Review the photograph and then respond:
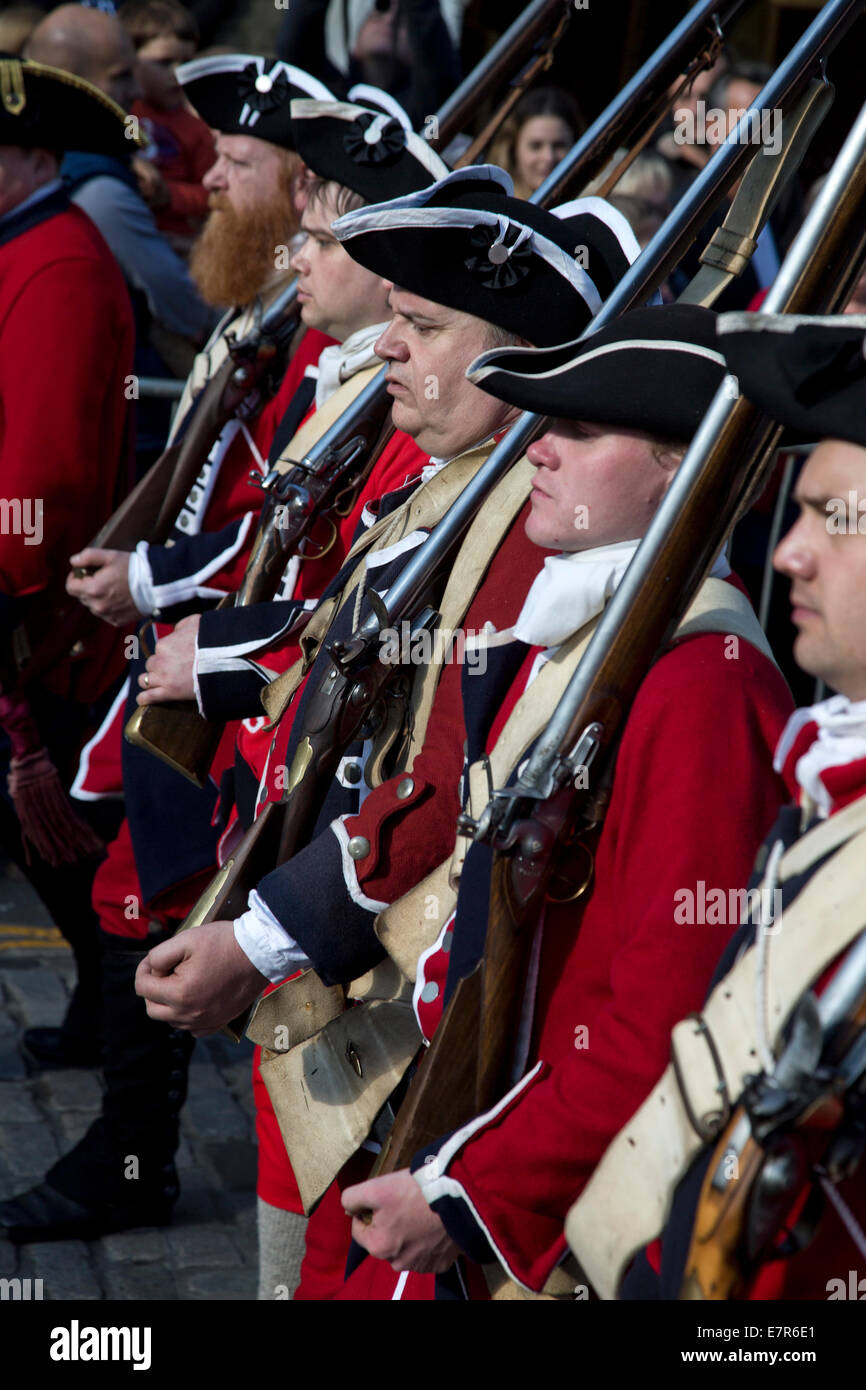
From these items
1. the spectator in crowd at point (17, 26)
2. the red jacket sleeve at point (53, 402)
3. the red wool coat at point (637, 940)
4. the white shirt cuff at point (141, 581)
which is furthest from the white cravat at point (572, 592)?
the spectator in crowd at point (17, 26)

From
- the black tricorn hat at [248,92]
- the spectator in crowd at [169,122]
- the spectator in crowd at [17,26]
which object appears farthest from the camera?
the spectator in crowd at [169,122]

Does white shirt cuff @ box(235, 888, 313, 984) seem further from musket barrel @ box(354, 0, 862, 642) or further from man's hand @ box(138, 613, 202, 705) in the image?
man's hand @ box(138, 613, 202, 705)

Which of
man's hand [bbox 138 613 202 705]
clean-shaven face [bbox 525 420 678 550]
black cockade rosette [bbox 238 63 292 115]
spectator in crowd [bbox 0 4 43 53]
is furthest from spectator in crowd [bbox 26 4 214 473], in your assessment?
clean-shaven face [bbox 525 420 678 550]

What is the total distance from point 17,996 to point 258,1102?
2.16 meters

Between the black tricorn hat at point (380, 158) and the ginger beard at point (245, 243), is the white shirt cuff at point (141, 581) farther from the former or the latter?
the black tricorn hat at point (380, 158)

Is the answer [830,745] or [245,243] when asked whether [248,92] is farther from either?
[830,745]

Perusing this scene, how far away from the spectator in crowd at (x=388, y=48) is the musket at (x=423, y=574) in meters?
2.99

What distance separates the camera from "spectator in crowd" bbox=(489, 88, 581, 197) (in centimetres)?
576

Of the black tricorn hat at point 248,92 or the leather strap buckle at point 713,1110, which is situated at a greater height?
the black tricorn hat at point 248,92

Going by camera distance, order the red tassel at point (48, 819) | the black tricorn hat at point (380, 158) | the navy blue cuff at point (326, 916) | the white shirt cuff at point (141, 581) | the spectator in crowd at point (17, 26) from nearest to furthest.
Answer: the navy blue cuff at point (326, 916) → the black tricorn hat at point (380, 158) → the white shirt cuff at point (141, 581) → the red tassel at point (48, 819) → the spectator in crowd at point (17, 26)

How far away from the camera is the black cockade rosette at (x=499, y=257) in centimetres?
243

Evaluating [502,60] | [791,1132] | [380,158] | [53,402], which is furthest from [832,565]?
[53,402]

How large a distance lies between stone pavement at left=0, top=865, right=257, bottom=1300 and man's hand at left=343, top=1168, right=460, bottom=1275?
5.67 feet

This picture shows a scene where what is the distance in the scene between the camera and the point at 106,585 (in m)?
3.75
